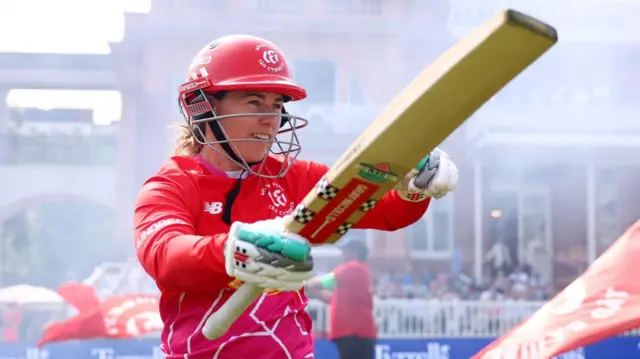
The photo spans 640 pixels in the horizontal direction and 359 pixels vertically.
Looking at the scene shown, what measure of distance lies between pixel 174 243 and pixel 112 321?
4.40 metres

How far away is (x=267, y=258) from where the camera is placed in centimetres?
130

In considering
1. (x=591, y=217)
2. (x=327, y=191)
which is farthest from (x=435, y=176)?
(x=591, y=217)

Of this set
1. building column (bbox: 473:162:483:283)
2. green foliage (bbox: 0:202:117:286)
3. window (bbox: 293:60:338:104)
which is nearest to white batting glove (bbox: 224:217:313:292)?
green foliage (bbox: 0:202:117:286)

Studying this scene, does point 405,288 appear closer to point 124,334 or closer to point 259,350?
point 124,334

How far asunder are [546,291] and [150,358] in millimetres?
4242

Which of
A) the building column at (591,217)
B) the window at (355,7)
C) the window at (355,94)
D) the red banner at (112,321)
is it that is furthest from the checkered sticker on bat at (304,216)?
the building column at (591,217)

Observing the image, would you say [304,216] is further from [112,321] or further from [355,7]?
[355,7]

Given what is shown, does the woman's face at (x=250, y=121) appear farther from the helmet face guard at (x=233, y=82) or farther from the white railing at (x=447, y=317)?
the white railing at (x=447, y=317)

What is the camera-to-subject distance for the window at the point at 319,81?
8.09 metres

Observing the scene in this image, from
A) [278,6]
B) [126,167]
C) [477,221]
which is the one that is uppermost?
[278,6]

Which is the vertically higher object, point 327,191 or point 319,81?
point 319,81

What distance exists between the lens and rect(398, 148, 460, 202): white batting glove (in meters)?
1.62

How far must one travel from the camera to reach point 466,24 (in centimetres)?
725

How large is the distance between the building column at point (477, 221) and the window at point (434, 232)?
0.85 feet
